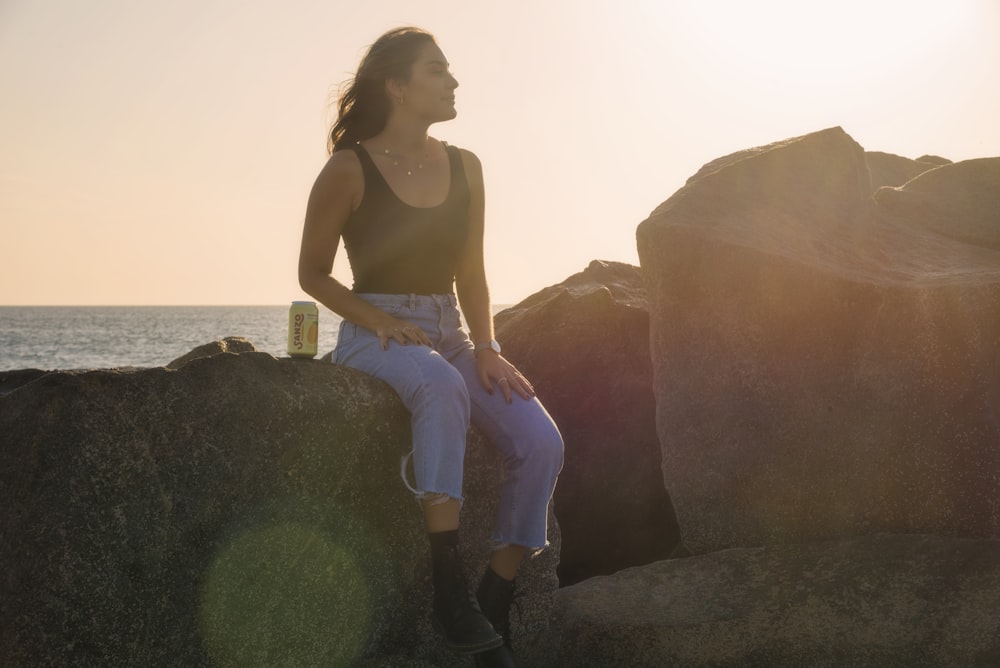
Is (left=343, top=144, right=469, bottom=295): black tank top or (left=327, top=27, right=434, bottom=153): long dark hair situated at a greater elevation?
(left=327, top=27, right=434, bottom=153): long dark hair

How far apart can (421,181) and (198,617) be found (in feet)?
8.20

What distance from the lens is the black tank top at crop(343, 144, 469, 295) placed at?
529cm

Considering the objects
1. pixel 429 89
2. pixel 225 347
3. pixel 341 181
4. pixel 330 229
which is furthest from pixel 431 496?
pixel 429 89

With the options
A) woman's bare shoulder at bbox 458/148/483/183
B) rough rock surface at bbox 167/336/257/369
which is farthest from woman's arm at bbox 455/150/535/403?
rough rock surface at bbox 167/336/257/369

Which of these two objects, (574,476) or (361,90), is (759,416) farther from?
(361,90)

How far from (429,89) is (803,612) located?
3.34 meters

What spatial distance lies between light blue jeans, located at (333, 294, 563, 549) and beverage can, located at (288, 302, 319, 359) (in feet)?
0.50

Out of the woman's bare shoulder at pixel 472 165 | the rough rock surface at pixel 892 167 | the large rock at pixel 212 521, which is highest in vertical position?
the rough rock surface at pixel 892 167

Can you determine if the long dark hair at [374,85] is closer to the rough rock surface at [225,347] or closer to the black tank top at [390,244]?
the black tank top at [390,244]

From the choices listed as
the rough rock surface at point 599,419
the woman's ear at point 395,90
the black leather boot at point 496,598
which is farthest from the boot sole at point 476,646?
the rough rock surface at point 599,419

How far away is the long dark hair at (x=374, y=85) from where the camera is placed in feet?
18.1

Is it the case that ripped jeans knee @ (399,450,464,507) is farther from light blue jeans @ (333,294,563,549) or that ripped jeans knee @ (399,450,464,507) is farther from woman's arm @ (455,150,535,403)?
woman's arm @ (455,150,535,403)

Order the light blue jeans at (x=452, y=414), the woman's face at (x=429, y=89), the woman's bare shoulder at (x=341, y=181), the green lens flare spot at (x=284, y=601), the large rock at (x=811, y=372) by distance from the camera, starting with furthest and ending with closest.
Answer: the large rock at (x=811, y=372) < the woman's face at (x=429, y=89) < the woman's bare shoulder at (x=341, y=181) < the light blue jeans at (x=452, y=414) < the green lens flare spot at (x=284, y=601)

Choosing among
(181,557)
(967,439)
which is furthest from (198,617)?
(967,439)
